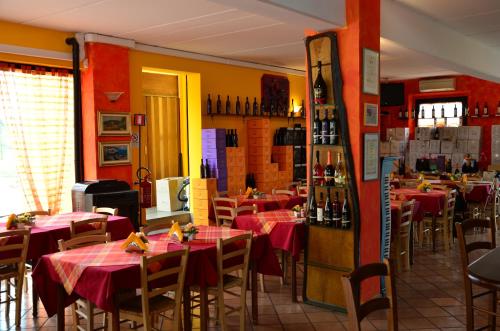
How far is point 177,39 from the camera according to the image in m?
8.00

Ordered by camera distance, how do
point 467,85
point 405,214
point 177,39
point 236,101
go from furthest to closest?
1. point 467,85
2. point 236,101
3. point 177,39
4. point 405,214

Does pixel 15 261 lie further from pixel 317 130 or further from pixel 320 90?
pixel 320 90

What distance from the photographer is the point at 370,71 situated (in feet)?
15.6

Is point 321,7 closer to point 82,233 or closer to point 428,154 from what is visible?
point 82,233

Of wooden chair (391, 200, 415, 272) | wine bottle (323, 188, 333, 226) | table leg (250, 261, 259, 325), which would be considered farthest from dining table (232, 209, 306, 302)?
→ wooden chair (391, 200, 415, 272)

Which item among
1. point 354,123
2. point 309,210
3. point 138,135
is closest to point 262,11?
point 354,123

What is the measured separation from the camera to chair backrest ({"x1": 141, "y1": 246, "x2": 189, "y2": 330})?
3355 millimetres

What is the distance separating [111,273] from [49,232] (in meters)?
1.97

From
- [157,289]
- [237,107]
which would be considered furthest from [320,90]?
[237,107]

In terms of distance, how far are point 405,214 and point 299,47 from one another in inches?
160

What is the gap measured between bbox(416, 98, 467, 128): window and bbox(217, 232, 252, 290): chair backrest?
9916 mm

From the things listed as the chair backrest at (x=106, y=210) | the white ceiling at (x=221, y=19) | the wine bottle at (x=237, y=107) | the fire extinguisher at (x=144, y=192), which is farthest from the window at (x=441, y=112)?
the chair backrest at (x=106, y=210)

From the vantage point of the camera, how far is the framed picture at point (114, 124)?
24.8 feet

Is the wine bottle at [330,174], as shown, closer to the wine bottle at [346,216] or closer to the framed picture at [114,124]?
the wine bottle at [346,216]
